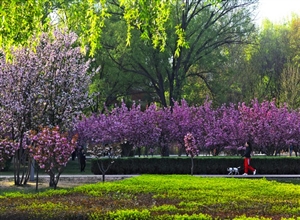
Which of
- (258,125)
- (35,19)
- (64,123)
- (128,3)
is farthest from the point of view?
(258,125)

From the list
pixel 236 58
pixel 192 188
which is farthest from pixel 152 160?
pixel 236 58

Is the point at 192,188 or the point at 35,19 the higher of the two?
the point at 35,19

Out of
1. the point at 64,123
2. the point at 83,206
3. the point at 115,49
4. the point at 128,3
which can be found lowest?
the point at 83,206

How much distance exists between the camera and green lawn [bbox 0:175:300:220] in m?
8.76

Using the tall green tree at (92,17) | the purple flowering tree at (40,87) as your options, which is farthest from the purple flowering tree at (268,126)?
the tall green tree at (92,17)

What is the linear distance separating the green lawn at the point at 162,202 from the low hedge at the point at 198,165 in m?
14.2

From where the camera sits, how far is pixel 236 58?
57.2m

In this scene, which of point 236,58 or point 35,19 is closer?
point 35,19

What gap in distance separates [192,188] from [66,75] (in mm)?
13807

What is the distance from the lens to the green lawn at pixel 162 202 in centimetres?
876

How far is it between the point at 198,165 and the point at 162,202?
18.2 m

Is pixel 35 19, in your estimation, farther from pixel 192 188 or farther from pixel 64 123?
pixel 64 123

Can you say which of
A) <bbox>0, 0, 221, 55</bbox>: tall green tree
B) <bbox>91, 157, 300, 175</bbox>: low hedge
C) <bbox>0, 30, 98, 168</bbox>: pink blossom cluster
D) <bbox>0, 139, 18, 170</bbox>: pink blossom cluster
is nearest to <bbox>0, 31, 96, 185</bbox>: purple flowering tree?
<bbox>0, 30, 98, 168</bbox>: pink blossom cluster

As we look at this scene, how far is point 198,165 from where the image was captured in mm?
28328
